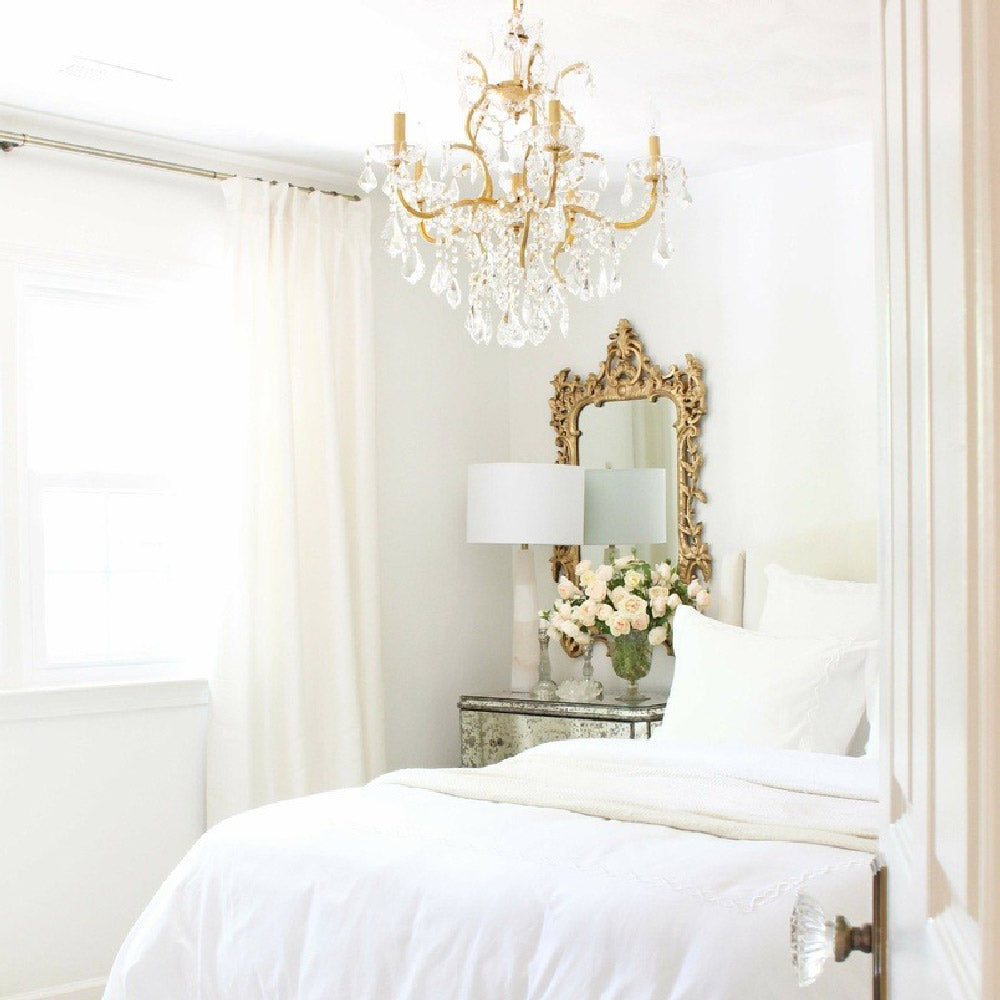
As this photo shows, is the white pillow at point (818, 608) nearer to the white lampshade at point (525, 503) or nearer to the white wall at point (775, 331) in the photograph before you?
the white wall at point (775, 331)

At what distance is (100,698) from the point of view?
402 centimetres

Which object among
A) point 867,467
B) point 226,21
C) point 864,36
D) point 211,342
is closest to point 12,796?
point 211,342

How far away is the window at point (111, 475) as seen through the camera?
402cm

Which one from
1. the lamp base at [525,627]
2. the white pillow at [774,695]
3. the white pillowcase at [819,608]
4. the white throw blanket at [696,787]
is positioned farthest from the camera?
the lamp base at [525,627]

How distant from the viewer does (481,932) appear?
7.37 ft

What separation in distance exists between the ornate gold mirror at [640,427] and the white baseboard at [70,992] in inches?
89.6

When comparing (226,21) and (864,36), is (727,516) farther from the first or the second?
(226,21)

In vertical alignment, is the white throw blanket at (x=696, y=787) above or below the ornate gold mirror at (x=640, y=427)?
below

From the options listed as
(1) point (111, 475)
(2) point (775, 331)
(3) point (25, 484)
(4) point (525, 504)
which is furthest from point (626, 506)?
(3) point (25, 484)

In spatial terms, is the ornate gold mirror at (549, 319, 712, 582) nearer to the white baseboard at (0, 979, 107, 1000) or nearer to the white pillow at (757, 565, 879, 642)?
the white pillow at (757, 565, 879, 642)

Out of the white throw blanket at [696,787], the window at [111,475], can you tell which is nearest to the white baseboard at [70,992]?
the window at [111,475]

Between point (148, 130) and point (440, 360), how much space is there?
1466 millimetres

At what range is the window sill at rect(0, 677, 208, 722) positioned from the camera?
12.6 ft

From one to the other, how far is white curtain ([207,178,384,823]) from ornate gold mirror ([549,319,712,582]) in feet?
2.89
